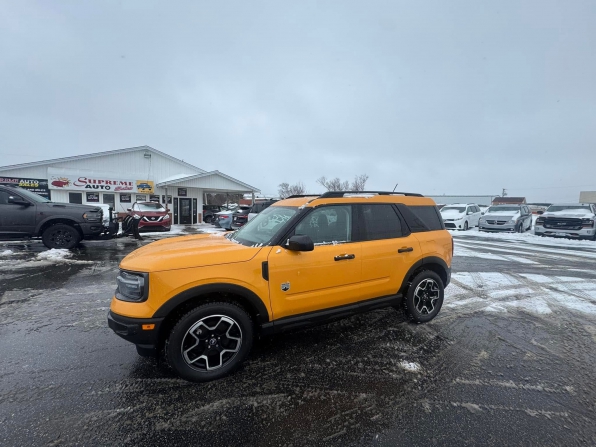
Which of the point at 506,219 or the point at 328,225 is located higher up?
the point at 328,225

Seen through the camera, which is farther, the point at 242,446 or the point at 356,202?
the point at 356,202

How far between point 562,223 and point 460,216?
514cm

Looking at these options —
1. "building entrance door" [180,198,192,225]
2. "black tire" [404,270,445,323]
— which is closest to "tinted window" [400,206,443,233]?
"black tire" [404,270,445,323]

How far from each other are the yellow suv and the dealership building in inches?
761

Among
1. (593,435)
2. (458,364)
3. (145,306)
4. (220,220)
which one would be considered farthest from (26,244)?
(593,435)

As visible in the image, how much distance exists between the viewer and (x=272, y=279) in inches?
110

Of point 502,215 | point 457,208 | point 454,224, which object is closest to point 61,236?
point 454,224

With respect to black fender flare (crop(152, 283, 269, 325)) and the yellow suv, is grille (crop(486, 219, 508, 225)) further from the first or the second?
black fender flare (crop(152, 283, 269, 325))

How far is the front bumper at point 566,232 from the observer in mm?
12836

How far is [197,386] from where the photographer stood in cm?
256

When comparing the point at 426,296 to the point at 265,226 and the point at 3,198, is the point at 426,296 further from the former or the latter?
the point at 3,198

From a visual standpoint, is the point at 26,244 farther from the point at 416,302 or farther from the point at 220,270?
the point at 416,302

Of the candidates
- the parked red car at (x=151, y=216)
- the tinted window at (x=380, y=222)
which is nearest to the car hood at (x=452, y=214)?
the tinted window at (x=380, y=222)

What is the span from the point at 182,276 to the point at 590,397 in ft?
12.4
